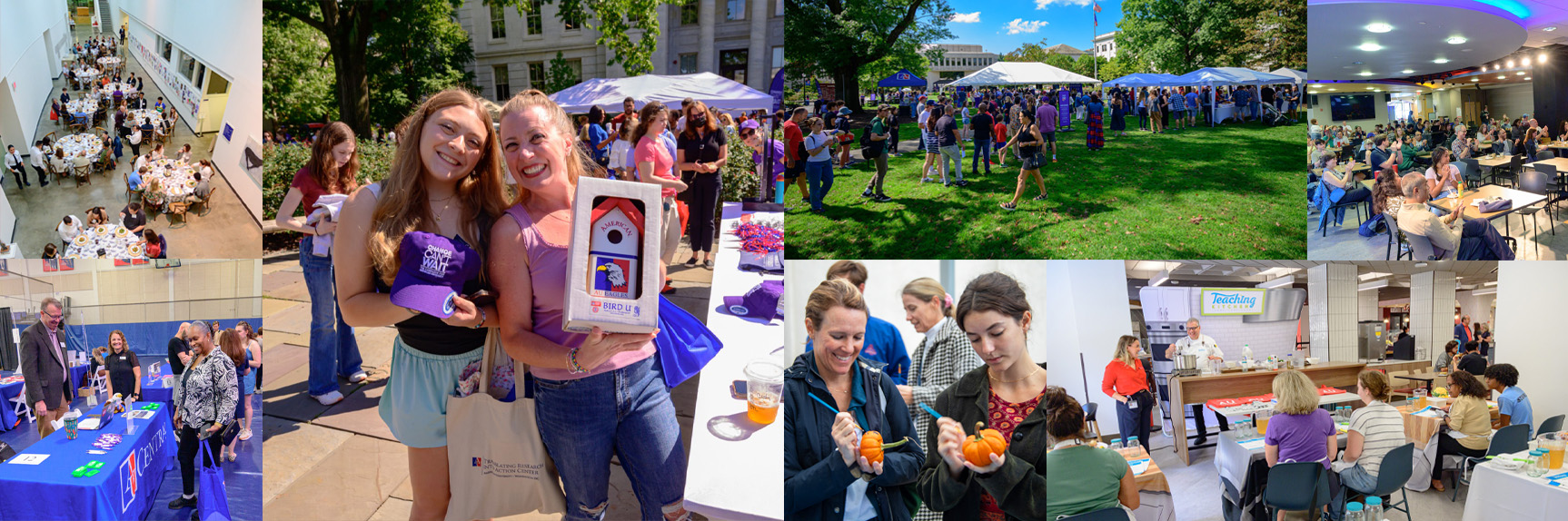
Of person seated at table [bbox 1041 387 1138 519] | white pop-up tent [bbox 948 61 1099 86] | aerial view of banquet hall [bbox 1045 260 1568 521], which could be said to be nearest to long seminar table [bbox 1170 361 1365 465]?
aerial view of banquet hall [bbox 1045 260 1568 521]

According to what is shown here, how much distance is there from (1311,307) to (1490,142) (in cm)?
116

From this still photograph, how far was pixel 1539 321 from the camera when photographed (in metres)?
3.73

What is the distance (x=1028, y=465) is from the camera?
2812 millimetres

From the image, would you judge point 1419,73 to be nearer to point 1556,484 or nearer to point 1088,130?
point 1088,130

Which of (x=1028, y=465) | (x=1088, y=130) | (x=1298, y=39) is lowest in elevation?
(x=1028, y=465)

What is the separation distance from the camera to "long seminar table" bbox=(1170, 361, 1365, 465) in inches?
127

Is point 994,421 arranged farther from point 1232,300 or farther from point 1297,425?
point 1297,425

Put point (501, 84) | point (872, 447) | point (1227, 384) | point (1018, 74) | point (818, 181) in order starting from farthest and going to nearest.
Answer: point (501, 84) < point (818, 181) < point (1018, 74) < point (1227, 384) < point (872, 447)

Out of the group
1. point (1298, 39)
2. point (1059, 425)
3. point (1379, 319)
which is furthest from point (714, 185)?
A: point (1379, 319)

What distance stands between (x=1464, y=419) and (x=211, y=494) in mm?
5446

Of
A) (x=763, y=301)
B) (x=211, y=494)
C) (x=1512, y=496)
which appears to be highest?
(x=763, y=301)

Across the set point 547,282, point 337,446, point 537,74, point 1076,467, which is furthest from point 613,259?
point 537,74

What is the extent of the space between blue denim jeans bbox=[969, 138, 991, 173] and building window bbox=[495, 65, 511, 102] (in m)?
4.95

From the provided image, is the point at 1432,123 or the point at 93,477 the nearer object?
the point at 93,477
